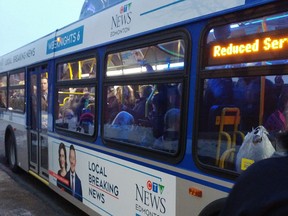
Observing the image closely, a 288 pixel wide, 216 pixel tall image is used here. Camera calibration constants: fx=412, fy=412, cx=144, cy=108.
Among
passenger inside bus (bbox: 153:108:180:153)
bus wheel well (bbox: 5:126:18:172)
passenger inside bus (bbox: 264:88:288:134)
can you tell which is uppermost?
passenger inside bus (bbox: 264:88:288:134)

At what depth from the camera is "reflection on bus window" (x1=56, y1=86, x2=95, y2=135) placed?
4703 mm

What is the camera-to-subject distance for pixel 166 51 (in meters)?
3.31

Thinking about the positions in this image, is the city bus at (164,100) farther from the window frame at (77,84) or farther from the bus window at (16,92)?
the bus window at (16,92)

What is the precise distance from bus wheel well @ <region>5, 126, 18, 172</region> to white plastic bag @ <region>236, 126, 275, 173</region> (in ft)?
21.2

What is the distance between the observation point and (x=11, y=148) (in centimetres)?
863

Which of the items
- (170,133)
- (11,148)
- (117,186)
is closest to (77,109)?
(117,186)

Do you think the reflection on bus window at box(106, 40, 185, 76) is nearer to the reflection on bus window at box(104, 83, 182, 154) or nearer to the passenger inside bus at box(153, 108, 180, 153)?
the reflection on bus window at box(104, 83, 182, 154)

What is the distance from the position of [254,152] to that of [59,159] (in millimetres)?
3662

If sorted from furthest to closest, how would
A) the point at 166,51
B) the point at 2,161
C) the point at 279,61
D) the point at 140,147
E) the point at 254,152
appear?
the point at 2,161, the point at 140,147, the point at 166,51, the point at 254,152, the point at 279,61

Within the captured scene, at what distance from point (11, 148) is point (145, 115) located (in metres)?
5.72

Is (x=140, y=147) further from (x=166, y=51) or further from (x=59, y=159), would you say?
(x=59, y=159)

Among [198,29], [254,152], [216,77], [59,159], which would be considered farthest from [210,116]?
[59,159]

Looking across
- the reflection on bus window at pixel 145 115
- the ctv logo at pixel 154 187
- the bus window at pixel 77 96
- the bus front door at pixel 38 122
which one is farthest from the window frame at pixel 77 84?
the ctv logo at pixel 154 187

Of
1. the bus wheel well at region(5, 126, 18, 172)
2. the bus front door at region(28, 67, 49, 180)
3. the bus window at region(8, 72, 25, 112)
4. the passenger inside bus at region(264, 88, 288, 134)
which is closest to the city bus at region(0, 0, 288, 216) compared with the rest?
the passenger inside bus at region(264, 88, 288, 134)
